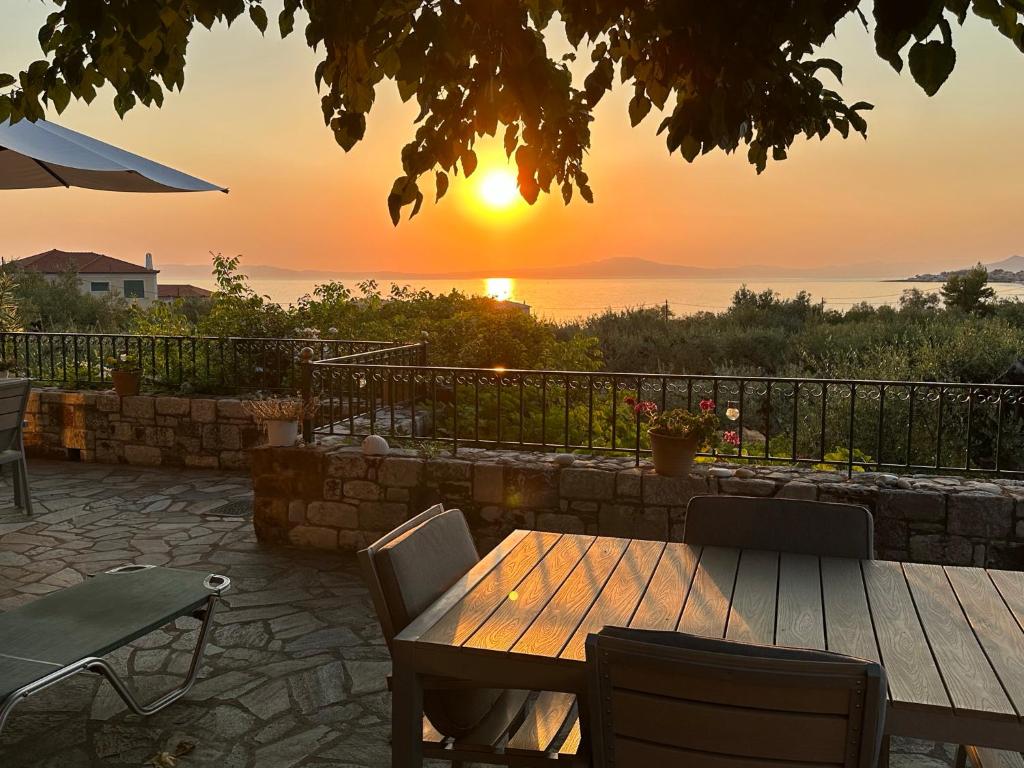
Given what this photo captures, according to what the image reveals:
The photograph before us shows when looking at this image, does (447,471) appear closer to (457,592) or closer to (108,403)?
(457,592)

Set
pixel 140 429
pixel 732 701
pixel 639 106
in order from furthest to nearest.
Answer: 1. pixel 140 429
2. pixel 639 106
3. pixel 732 701

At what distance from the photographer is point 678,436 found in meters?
4.58

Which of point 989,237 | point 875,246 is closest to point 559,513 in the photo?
point 989,237

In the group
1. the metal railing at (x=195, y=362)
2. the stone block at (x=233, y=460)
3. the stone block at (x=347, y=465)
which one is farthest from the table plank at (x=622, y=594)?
the stone block at (x=233, y=460)

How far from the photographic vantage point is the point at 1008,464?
289 inches

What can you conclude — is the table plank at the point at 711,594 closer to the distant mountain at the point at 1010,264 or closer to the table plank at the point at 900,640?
the table plank at the point at 900,640

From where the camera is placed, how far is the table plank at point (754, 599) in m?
2.00

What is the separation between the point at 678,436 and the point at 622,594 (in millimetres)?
2437

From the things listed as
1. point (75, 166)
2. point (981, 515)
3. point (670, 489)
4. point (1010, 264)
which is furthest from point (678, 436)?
point (1010, 264)

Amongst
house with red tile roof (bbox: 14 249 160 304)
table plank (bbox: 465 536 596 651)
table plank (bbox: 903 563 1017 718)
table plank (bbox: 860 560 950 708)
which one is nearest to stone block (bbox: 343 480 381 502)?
table plank (bbox: 465 536 596 651)

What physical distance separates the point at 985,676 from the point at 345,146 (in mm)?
2092

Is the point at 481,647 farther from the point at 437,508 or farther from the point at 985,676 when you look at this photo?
the point at 985,676

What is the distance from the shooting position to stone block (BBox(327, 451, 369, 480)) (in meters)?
5.15

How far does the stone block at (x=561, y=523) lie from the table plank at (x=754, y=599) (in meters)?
2.24
